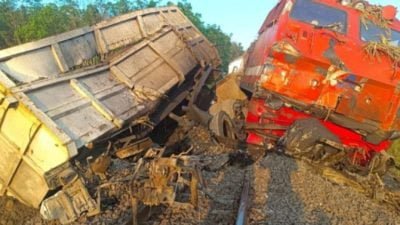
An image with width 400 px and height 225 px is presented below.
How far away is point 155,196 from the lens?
437cm

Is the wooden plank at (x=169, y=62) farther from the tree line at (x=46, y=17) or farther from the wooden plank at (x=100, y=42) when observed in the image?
the tree line at (x=46, y=17)

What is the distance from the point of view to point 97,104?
6148 millimetres

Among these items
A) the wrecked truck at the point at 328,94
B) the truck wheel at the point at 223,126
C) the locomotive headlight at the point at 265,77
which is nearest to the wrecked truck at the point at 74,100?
the truck wheel at the point at 223,126

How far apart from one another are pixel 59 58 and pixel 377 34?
5282mm

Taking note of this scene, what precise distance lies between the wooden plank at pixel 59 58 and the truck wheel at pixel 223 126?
2.75 m

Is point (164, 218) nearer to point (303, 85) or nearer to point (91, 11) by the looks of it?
point (303, 85)

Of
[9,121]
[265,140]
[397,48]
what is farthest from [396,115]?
[9,121]

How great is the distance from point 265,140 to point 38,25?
33.9 feet

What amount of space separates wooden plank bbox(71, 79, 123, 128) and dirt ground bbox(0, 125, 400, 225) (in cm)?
68

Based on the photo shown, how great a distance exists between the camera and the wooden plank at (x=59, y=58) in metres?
6.66

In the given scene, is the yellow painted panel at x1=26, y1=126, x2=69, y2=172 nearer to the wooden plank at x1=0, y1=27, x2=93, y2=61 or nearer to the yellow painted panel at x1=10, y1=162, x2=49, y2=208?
the yellow painted panel at x1=10, y1=162, x2=49, y2=208

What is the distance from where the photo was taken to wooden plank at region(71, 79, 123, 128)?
20.2ft

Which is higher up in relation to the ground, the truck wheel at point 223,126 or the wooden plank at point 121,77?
the wooden plank at point 121,77

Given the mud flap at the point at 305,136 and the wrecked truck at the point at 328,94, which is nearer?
the wrecked truck at the point at 328,94
